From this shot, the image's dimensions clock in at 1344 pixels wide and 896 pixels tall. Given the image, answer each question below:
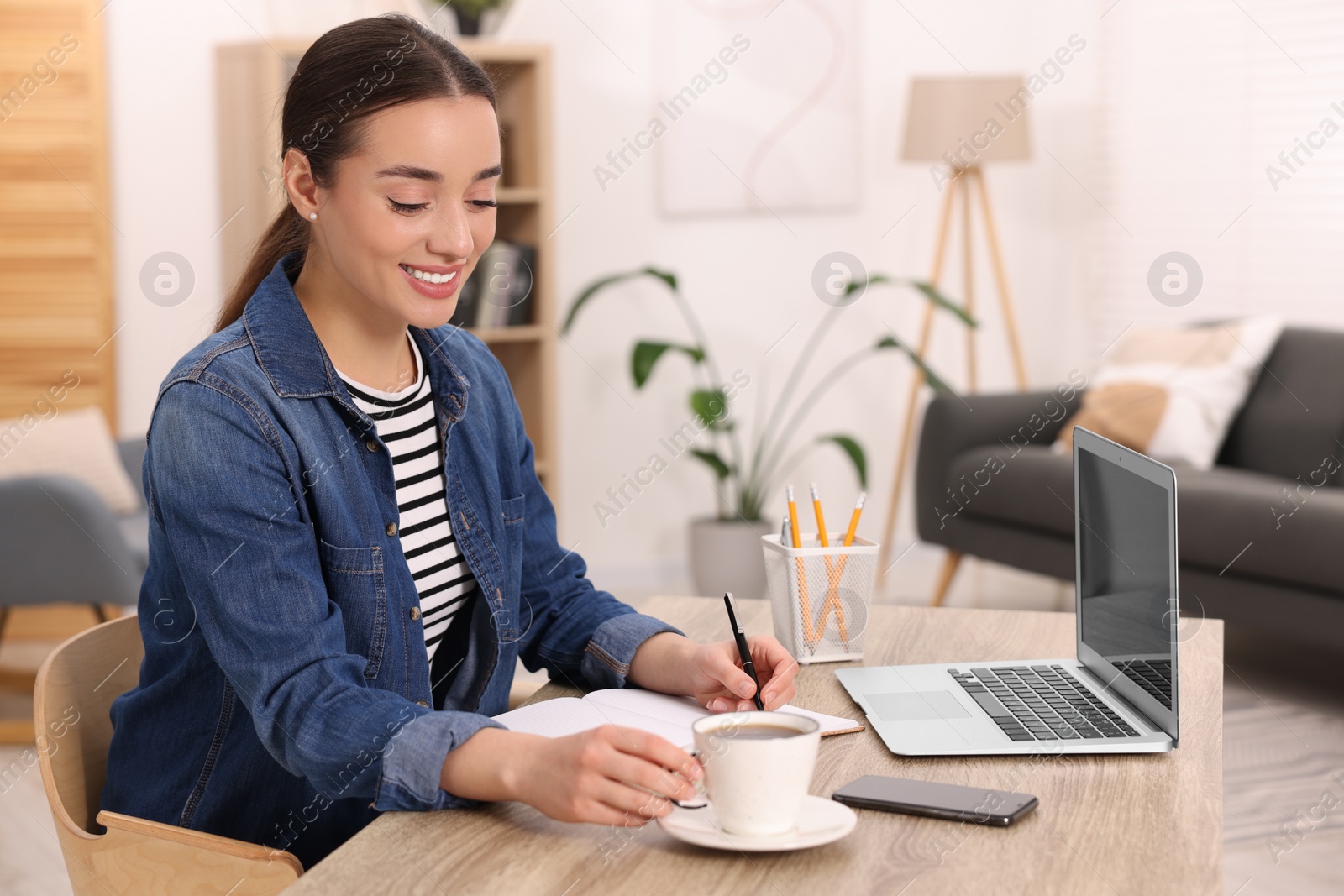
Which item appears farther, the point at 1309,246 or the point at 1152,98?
the point at 1152,98

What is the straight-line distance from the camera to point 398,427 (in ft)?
4.30

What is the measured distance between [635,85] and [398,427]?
3.21 metres

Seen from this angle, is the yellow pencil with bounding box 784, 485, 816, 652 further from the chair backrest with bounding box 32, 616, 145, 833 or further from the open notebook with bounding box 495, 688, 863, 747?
the chair backrest with bounding box 32, 616, 145, 833

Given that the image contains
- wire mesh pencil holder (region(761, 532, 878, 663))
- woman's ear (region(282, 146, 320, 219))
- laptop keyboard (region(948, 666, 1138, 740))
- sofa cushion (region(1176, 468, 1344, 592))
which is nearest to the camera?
laptop keyboard (region(948, 666, 1138, 740))

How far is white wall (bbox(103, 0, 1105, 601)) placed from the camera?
3.95m

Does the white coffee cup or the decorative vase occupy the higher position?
the white coffee cup

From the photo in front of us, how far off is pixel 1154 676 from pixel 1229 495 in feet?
7.35

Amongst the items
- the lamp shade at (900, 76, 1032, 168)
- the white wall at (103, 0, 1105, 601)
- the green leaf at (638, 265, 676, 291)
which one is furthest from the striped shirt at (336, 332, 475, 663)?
the lamp shade at (900, 76, 1032, 168)

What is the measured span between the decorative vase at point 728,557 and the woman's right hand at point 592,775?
3095 mm

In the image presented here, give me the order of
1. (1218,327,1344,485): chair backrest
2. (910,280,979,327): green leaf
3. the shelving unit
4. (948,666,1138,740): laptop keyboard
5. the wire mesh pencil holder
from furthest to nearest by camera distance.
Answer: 1. (910,280,979,327): green leaf
2. the shelving unit
3. (1218,327,1344,485): chair backrest
4. the wire mesh pencil holder
5. (948,666,1138,740): laptop keyboard

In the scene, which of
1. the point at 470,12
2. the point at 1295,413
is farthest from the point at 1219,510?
the point at 470,12

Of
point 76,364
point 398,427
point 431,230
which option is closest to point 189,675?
point 398,427

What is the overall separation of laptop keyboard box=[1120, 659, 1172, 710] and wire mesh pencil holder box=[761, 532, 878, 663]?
28 centimetres

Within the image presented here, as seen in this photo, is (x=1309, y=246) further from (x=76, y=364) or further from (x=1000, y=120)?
(x=76, y=364)
